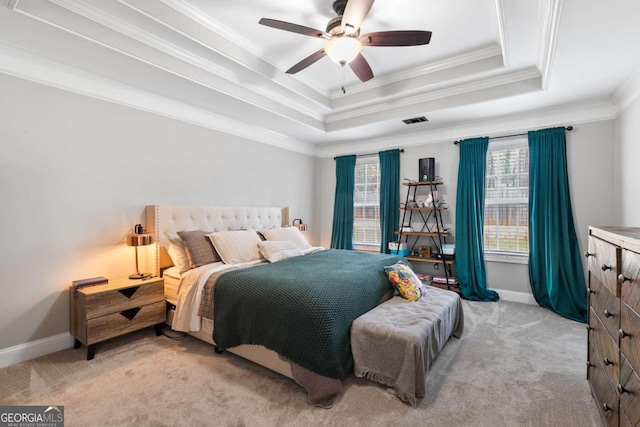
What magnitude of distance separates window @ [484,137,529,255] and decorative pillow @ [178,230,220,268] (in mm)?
3791

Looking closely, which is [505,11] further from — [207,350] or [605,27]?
[207,350]

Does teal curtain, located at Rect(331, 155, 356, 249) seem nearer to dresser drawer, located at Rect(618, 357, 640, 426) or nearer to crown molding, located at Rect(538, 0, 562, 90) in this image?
crown molding, located at Rect(538, 0, 562, 90)

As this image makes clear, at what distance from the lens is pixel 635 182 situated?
2.86 m

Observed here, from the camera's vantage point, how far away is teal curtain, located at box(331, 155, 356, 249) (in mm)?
5418

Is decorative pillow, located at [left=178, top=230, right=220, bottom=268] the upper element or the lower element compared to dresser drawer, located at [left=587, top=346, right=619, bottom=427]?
upper

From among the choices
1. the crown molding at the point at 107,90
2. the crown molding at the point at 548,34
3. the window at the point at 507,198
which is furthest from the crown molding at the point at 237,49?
the window at the point at 507,198

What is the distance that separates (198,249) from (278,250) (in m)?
0.88

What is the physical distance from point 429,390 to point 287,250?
2.07m

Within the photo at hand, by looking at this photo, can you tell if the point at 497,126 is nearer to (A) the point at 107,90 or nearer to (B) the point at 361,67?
(B) the point at 361,67

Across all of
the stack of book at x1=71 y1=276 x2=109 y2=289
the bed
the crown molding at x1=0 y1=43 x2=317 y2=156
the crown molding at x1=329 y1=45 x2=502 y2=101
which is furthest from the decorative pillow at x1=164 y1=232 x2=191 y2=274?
the crown molding at x1=329 y1=45 x2=502 y2=101

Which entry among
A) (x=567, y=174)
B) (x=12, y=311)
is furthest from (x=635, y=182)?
(x=12, y=311)

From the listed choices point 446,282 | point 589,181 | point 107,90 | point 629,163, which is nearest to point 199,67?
point 107,90

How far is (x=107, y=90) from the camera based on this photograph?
2922 mm

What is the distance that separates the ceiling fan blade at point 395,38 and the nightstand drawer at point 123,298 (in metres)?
2.94
